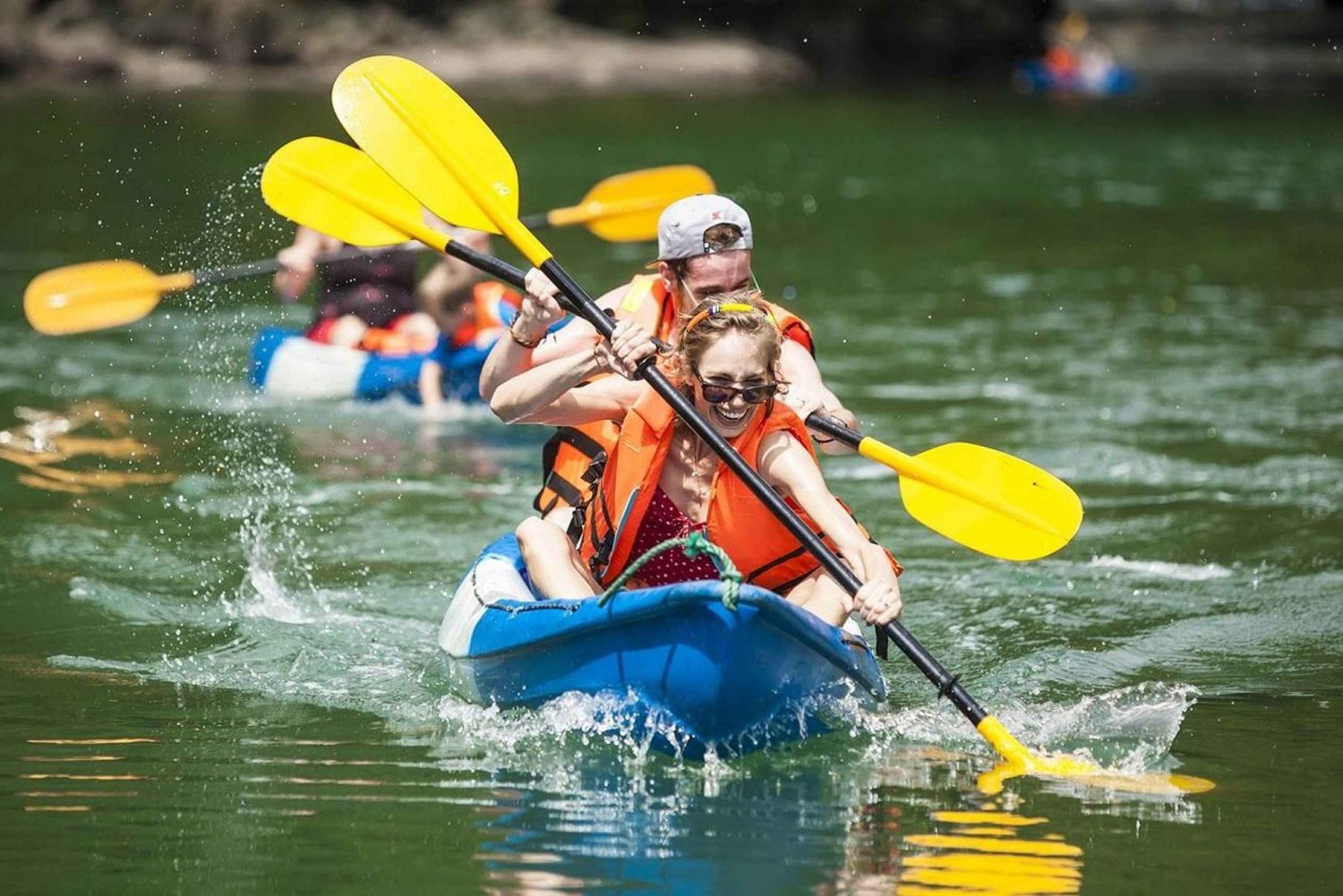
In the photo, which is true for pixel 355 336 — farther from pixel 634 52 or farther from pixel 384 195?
pixel 634 52

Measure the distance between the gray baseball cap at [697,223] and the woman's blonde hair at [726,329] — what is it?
0.34m

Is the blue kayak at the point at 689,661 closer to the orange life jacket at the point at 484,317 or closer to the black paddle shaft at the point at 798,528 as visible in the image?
the black paddle shaft at the point at 798,528

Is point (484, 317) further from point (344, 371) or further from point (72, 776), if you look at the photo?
point (72, 776)

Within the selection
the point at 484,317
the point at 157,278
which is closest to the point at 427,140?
the point at 484,317

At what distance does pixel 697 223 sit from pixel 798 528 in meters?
0.91

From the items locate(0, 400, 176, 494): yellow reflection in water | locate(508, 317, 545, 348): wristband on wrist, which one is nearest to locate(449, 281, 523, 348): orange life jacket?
locate(0, 400, 176, 494): yellow reflection in water

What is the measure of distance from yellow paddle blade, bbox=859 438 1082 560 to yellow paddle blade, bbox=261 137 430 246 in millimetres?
1692

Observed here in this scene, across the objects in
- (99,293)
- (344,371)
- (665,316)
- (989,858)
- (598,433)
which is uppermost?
(99,293)

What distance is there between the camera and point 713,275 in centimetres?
491

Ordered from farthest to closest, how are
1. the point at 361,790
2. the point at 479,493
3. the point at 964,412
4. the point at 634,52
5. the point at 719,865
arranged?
the point at 634,52 → the point at 964,412 → the point at 479,493 → the point at 361,790 → the point at 719,865

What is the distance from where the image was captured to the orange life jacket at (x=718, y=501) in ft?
15.1

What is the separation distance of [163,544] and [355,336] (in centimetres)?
304

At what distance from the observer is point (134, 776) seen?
4336mm

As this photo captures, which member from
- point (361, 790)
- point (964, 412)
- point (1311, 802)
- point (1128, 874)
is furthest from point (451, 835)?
point (964, 412)
